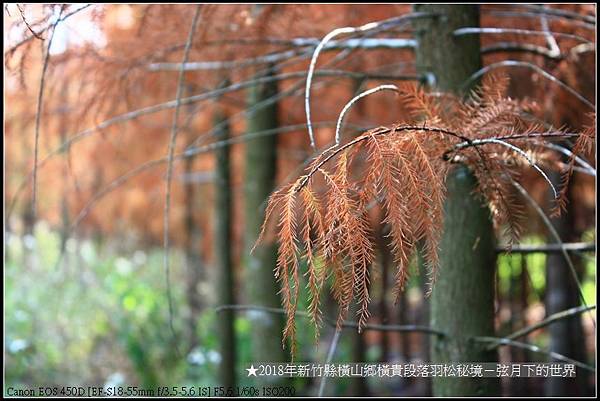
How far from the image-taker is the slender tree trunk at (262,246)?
4.57 metres

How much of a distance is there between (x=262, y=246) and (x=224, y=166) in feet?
3.65

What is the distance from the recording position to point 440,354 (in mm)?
2246

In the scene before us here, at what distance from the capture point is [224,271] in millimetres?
5488

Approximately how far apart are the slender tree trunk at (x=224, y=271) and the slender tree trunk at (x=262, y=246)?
762mm

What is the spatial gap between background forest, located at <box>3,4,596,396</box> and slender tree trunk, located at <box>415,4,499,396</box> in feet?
0.17

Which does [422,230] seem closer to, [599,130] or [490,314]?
[599,130]

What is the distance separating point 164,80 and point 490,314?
2.36m

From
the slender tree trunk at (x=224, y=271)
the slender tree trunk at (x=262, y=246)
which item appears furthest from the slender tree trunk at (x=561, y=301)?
the slender tree trunk at (x=224, y=271)

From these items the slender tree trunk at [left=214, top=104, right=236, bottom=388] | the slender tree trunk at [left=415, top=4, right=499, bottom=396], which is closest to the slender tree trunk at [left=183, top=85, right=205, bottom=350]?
the slender tree trunk at [left=214, top=104, right=236, bottom=388]

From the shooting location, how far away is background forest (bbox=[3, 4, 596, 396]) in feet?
7.55

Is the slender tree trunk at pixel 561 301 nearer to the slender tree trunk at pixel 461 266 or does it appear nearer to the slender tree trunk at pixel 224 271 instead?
the slender tree trunk at pixel 461 266

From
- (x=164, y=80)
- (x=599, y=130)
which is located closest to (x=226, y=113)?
(x=164, y=80)

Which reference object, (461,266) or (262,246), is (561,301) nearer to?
(262,246)

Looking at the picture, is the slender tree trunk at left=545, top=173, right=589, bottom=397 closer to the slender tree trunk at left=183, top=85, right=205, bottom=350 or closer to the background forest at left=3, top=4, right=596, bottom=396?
the background forest at left=3, top=4, right=596, bottom=396
